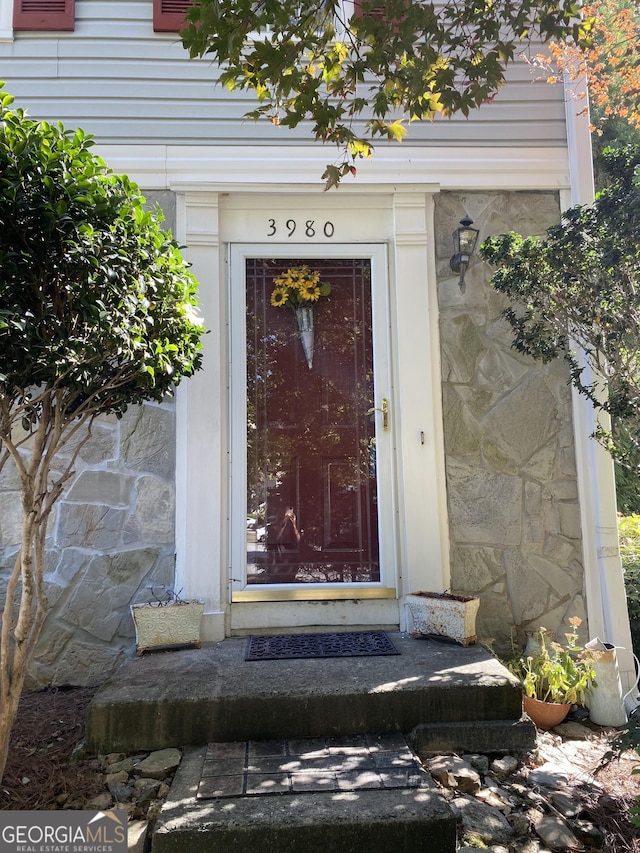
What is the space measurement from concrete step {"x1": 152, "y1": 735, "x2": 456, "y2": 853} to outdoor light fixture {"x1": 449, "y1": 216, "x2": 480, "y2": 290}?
2676 millimetres

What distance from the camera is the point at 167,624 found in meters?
3.11

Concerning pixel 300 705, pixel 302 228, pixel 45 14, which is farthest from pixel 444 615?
pixel 45 14

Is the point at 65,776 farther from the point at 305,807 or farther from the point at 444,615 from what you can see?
the point at 444,615

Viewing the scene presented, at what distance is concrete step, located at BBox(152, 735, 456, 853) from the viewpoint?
6.04ft

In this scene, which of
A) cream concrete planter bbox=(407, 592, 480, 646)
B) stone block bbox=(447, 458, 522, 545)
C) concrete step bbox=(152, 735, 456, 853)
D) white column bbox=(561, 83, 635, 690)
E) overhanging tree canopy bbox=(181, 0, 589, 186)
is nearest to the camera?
concrete step bbox=(152, 735, 456, 853)

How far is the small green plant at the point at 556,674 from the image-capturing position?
2.92 metres

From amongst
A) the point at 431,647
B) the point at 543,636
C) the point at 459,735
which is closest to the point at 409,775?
the point at 459,735

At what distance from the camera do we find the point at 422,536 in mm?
3432

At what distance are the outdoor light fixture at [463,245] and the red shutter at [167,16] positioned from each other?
2148mm

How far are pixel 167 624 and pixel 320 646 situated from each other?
2.72 ft

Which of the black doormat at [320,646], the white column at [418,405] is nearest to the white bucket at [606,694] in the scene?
the white column at [418,405]

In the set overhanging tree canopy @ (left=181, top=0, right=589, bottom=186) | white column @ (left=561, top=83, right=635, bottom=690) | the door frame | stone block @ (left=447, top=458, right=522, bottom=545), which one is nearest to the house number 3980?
the door frame

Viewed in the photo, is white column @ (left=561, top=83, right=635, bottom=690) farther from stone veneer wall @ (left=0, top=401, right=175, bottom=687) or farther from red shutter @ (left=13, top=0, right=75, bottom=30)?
red shutter @ (left=13, top=0, right=75, bottom=30)

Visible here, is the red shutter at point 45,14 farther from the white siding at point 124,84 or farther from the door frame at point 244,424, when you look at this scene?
the door frame at point 244,424
